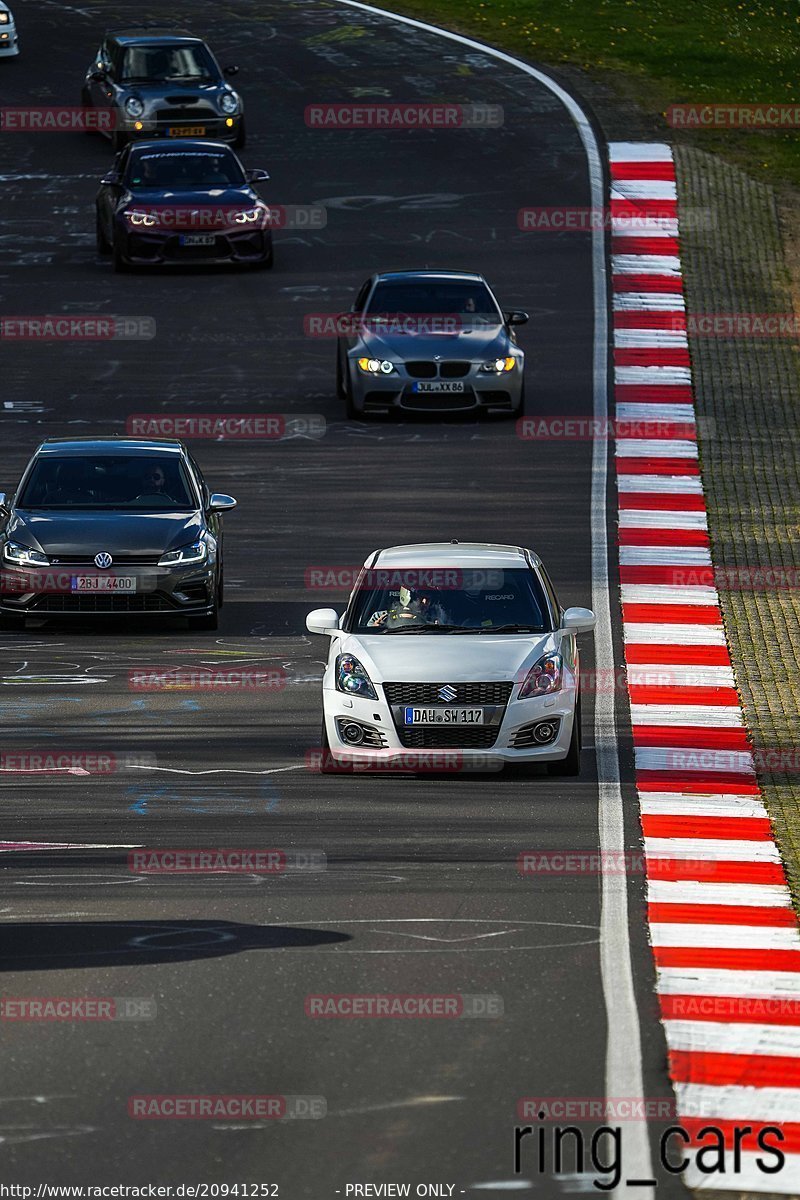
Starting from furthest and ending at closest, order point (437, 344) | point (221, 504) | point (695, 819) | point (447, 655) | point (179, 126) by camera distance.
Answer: point (179, 126) → point (437, 344) → point (221, 504) → point (447, 655) → point (695, 819)

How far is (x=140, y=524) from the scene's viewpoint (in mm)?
20844

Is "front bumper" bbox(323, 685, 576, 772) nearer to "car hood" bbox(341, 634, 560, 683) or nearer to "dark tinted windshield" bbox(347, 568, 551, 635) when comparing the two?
"car hood" bbox(341, 634, 560, 683)

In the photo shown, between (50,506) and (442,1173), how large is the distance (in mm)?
13745

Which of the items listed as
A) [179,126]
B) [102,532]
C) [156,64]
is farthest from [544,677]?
[156,64]

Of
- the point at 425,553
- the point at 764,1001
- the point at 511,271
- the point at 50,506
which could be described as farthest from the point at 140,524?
the point at 511,271

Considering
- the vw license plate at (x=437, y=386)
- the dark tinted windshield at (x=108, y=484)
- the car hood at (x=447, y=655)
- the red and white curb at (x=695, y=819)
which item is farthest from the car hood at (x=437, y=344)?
the car hood at (x=447, y=655)

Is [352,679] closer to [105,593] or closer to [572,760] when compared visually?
[572,760]

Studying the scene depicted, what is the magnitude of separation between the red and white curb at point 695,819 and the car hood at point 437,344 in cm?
215

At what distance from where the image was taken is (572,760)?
15.7 metres

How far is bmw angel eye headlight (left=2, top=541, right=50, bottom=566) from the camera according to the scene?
804 inches

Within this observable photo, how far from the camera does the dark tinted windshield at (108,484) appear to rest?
839 inches

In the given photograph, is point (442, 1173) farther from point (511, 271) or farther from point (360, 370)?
point (511, 271)

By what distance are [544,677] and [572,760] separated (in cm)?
59

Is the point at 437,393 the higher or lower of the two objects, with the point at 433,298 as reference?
lower
